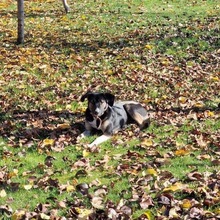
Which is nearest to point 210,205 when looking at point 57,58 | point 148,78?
point 148,78

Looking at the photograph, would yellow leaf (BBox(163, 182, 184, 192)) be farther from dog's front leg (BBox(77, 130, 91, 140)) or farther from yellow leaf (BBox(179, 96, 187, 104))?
yellow leaf (BBox(179, 96, 187, 104))

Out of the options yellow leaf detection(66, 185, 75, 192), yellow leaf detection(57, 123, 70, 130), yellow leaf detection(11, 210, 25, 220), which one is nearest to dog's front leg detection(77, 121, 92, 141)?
yellow leaf detection(57, 123, 70, 130)

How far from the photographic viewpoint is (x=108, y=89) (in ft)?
36.6

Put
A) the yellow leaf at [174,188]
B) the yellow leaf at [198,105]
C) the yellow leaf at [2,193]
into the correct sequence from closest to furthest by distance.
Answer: the yellow leaf at [174,188] → the yellow leaf at [2,193] → the yellow leaf at [198,105]

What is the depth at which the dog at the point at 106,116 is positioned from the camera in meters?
8.26

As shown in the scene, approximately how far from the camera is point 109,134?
8336mm

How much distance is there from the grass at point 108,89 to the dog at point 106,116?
182 millimetres

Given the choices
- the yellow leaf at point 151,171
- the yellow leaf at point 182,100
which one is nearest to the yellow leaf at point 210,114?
the yellow leaf at point 182,100

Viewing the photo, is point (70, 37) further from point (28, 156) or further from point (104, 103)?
point (28, 156)

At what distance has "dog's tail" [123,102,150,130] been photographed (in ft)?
28.9

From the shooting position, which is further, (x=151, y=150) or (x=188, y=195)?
(x=151, y=150)

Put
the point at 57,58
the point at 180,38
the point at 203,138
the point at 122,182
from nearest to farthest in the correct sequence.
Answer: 1. the point at 122,182
2. the point at 203,138
3. the point at 57,58
4. the point at 180,38

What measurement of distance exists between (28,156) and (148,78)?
207 inches

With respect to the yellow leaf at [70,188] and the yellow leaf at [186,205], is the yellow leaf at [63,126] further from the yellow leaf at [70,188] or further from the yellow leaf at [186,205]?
the yellow leaf at [186,205]
